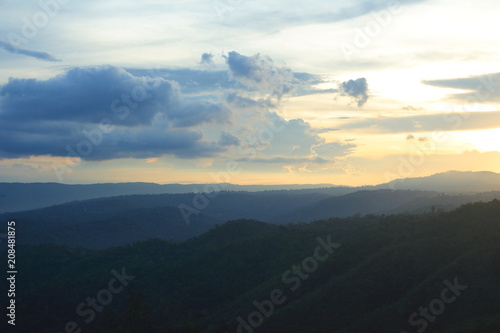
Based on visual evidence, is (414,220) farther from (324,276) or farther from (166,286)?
(166,286)

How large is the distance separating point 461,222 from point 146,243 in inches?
3871

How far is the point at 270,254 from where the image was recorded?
124062 mm

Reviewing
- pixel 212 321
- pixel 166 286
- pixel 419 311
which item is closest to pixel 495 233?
pixel 419 311

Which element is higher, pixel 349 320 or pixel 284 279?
pixel 284 279

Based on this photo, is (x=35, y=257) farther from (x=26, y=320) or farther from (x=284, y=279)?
(x=284, y=279)

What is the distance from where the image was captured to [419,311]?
70.1 m

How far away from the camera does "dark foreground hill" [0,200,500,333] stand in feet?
237

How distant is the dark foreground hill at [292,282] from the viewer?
237ft

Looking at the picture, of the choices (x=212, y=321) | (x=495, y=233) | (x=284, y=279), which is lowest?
(x=212, y=321)

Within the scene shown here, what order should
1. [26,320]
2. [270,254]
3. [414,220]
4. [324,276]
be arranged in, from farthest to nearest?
1. [270,254]
2. [414,220]
3. [26,320]
4. [324,276]

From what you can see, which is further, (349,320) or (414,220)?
(414,220)

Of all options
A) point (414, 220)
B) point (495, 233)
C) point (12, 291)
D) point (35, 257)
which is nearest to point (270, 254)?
point (414, 220)

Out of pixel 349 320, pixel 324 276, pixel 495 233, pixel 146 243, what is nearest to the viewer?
pixel 349 320

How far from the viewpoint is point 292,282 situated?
96938 millimetres
